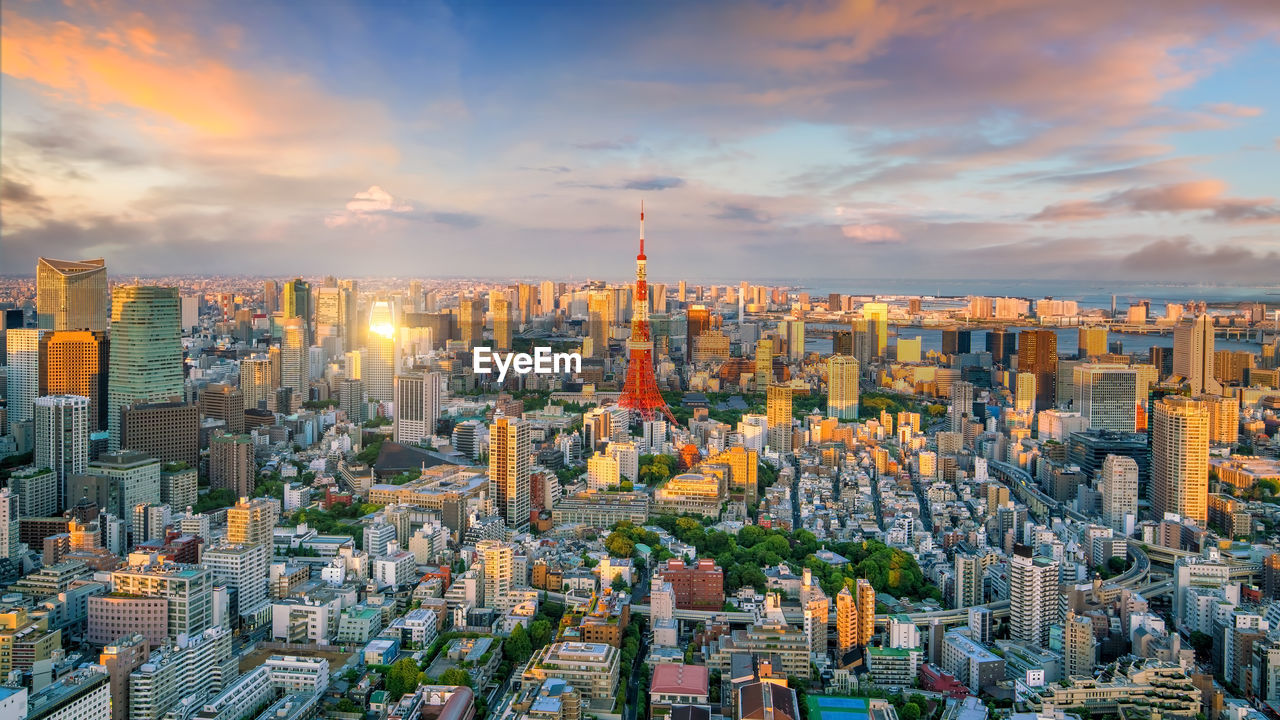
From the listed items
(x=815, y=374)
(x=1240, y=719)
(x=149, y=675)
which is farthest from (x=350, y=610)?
(x=815, y=374)

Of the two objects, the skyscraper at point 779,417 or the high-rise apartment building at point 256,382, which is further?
the high-rise apartment building at point 256,382

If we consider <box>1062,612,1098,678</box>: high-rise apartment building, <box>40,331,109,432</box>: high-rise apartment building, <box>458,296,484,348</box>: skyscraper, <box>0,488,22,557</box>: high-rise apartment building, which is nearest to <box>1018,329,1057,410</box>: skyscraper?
<box>458,296,484,348</box>: skyscraper

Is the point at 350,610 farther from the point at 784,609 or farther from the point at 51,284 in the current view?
the point at 51,284

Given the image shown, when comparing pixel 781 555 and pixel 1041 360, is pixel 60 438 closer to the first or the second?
pixel 781 555

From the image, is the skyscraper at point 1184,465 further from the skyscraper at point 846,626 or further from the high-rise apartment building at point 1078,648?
the skyscraper at point 846,626

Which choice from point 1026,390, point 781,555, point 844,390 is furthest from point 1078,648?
point 1026,390

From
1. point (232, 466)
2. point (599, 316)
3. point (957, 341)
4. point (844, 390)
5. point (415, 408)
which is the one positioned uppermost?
point (599, 316)

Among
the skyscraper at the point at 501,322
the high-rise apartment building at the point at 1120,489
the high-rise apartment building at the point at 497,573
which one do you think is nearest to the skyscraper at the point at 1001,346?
the skyscraper at the point at 501,322
